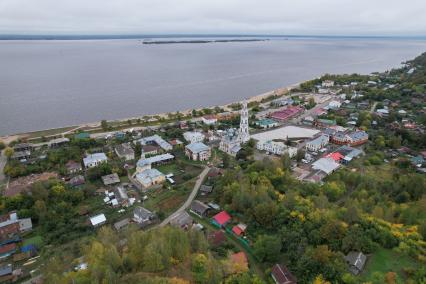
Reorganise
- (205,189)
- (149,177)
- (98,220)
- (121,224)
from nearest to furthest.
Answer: (121,224), (98,220), (205,189), (149,177)

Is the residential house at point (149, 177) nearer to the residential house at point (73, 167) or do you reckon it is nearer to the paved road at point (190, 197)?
the paved road at point (190, 197)

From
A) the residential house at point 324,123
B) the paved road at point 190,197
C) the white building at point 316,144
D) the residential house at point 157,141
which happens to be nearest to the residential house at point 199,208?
the paved road at point 190,197

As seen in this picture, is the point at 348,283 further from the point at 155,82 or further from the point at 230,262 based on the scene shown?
the point at 155,82

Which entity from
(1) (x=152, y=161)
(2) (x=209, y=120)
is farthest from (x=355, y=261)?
(2) (x=209, y=120)

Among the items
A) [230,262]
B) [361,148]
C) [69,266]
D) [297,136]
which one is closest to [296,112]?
[297,136]

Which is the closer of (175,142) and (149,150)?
(149,150)

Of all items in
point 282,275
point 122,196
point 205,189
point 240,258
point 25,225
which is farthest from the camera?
point 205,189

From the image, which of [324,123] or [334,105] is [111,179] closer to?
[324,123]
